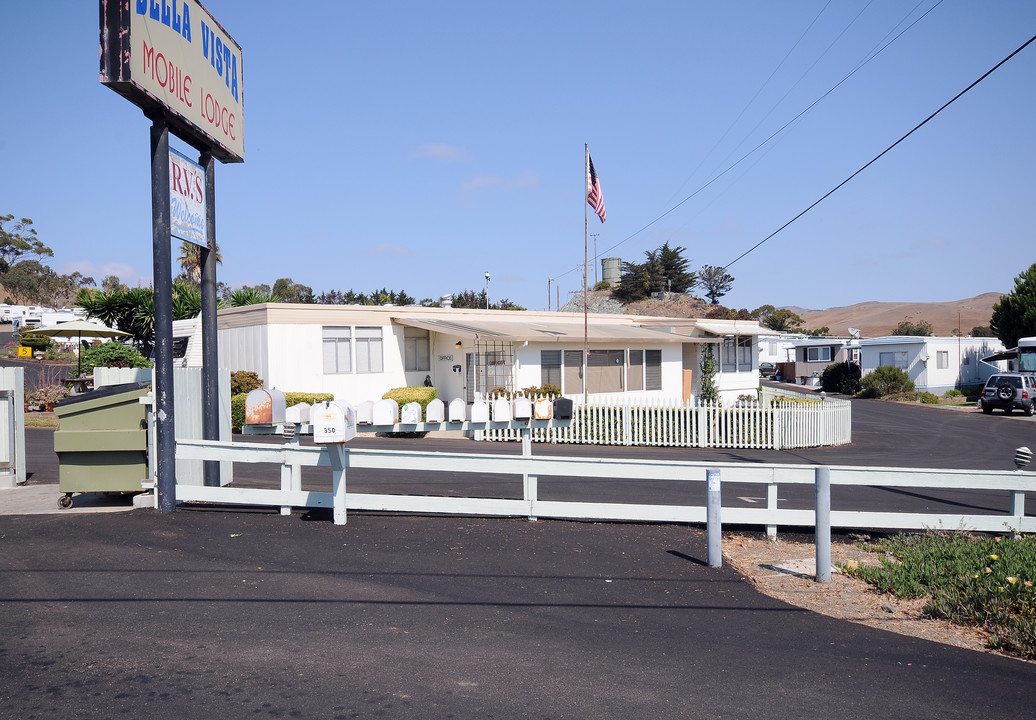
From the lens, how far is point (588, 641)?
17.1 feet

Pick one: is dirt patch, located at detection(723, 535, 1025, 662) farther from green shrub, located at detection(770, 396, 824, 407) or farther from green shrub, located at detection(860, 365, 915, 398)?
green shrub, located at detection(860, 365, 915, 398)

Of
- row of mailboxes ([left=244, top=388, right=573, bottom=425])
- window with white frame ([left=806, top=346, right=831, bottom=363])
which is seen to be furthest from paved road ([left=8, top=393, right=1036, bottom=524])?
window with white frame ([left=806, top=346, right=831, bottom=363])

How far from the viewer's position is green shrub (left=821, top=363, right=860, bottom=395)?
47.3m

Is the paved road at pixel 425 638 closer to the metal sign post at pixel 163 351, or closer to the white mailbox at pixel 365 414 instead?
the metal sign post at pixel 163 351

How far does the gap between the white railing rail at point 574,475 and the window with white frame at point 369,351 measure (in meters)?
15.8

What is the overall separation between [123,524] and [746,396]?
26.9 meters

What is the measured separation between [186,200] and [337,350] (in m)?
15.0

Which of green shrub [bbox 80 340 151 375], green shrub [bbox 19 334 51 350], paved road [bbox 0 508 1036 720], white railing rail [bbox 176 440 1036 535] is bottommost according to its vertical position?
paved road [bbox 0 508 1036 720]

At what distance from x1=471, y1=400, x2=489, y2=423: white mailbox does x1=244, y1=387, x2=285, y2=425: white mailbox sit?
203 cm

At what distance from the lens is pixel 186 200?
909 cm

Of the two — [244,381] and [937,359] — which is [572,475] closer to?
[244,381]

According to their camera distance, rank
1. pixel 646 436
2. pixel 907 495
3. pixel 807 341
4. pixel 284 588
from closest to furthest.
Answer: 1. pixel 284 588
2. pixel 907 495
3. pixel 646 436
4. pixel 807 341

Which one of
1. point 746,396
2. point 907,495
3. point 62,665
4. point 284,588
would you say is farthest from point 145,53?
point 746,396

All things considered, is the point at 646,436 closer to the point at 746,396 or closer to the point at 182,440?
the point at 746,396
